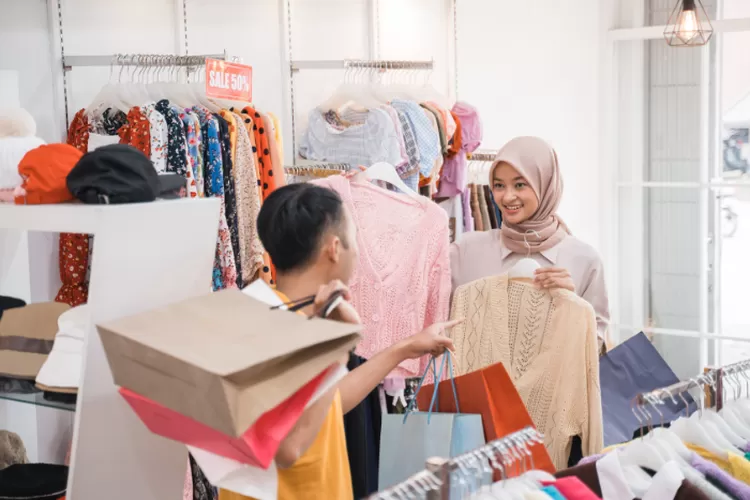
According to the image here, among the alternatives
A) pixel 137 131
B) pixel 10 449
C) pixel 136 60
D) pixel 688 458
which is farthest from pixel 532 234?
pixel 136 60

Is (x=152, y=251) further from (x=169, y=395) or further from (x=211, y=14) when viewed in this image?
(x=211, y=14)

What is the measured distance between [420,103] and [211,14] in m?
1.08

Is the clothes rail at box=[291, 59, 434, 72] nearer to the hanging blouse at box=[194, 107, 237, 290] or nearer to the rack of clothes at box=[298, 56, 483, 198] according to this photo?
the rack of clothes at box=[298, 56, 483, 198]

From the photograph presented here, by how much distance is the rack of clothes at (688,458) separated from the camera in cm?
165

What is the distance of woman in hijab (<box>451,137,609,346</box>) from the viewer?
A: 2770 millimetres

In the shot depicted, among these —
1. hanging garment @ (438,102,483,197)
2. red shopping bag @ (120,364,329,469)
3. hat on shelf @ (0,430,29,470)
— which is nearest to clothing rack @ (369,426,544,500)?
red shopping bag @ (120,364,329,469)

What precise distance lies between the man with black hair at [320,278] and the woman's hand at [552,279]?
65cm

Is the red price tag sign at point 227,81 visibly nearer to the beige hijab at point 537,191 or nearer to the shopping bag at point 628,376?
the beige hijab at point 537,191

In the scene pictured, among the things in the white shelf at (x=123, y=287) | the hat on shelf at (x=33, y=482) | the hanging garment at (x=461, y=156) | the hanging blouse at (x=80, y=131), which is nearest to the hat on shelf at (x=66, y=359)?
Answer: the white shelf at (x=123, y=287)

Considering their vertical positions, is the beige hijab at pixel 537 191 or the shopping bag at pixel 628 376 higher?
the beige hijab at pixel 537 191

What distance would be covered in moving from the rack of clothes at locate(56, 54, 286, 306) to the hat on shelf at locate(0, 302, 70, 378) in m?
1.09

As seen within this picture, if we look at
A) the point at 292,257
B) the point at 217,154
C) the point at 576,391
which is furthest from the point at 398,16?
the point at 292,257

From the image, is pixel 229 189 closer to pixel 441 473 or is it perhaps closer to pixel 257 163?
pixel 257 163

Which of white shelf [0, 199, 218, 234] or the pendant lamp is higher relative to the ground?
the pendant lamp
